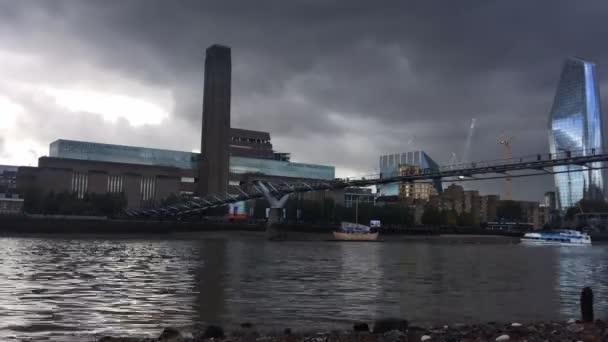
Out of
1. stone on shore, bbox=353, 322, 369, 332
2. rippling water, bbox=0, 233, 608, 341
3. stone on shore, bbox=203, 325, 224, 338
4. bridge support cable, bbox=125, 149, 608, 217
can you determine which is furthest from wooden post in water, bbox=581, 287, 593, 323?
bridge support cable, bbox=125, 149, 608, 217

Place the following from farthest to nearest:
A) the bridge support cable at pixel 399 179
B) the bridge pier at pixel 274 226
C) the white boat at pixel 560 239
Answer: the white boat at pixel 560 239 → the bridge pier at pixel 274 226 → the bridge support cable at pixel 399 179

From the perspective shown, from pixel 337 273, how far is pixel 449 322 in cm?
2659

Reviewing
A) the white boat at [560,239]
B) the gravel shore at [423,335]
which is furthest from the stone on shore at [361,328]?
the white boat at [560,239]

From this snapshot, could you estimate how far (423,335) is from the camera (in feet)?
62.5

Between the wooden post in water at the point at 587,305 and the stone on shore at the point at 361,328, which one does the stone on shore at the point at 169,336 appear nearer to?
the stone on shore at the point at 361,328

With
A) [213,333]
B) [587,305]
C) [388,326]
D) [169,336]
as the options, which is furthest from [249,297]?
[587,305]

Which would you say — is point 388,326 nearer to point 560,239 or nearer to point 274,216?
point 274,216


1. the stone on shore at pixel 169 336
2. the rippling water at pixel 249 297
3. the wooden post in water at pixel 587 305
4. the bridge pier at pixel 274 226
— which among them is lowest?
the rippling water at pixel 249 297

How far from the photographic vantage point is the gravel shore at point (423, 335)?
1828 cm

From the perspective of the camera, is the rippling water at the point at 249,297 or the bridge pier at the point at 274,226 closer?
the rippling water at the point at 249,297

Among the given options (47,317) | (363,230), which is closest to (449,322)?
(47,317)

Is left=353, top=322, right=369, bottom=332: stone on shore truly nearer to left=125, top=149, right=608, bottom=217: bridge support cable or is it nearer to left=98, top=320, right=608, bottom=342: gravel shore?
left=98, top=320, right=608, bottom=342: gravel shore

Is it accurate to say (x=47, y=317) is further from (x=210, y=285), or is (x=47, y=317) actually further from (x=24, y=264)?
(x=24, y=264)

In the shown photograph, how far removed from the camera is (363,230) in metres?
179
